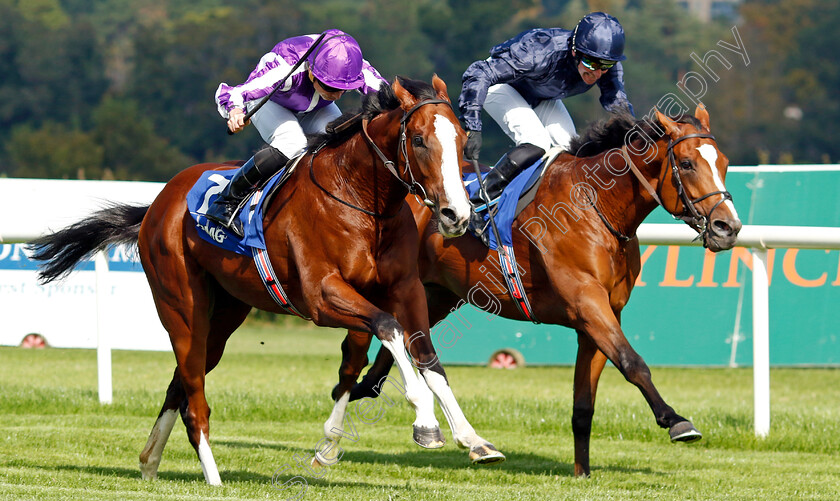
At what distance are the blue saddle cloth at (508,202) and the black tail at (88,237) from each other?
73.0 inches

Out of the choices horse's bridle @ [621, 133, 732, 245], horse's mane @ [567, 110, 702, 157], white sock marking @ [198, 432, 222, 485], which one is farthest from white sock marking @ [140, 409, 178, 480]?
horse's bridle @ [621, 133, 732, 245]

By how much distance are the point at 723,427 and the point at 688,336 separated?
3253mm

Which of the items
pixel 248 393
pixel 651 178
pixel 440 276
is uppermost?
pixel 651 178

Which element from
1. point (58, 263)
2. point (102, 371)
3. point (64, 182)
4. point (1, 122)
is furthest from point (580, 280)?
point (1, 122)

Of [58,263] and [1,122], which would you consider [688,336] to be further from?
[1,122]

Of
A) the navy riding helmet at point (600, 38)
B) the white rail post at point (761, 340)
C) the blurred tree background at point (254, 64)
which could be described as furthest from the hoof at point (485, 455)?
the blurred tree background at point (254, 64)

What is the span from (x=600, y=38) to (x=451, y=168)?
171 centimetres

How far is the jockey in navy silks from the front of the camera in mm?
5926

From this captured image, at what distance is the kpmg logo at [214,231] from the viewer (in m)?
5.52

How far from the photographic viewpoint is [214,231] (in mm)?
5559

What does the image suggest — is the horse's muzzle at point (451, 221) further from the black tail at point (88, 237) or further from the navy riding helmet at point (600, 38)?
the black tail at point (88, 237)

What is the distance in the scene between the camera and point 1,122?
49.2 meters

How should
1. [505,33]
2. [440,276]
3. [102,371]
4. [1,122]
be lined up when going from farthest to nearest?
[505,33] < [1,122] < [102,371] < [440,276]

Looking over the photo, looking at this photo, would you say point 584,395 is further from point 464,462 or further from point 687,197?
point 687,197
